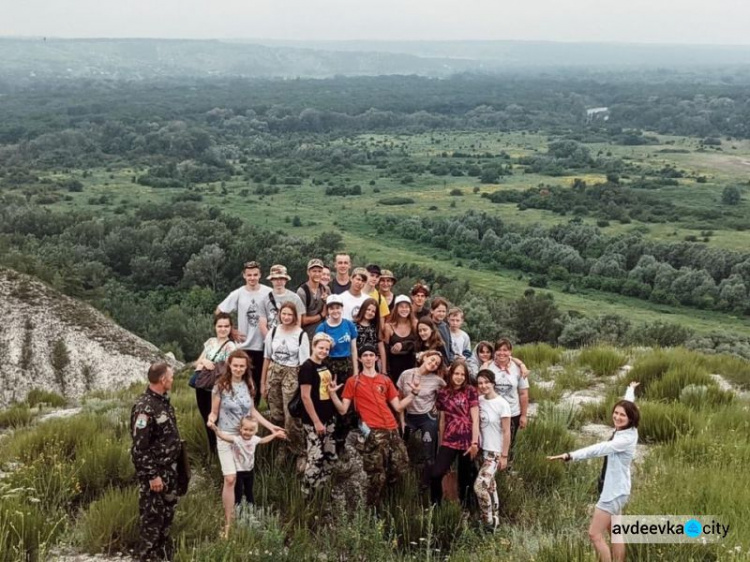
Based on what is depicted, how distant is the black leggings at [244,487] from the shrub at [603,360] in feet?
19.9

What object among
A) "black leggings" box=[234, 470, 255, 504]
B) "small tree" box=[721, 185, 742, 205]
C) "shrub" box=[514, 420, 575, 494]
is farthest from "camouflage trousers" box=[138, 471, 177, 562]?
"small tree" box=[721, 185, 742, 205]

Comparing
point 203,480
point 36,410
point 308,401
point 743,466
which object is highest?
point 308,401

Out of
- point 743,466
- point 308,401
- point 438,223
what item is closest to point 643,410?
point 743,466

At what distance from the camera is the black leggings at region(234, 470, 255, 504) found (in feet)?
18.1

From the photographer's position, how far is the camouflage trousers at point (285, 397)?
6.12m

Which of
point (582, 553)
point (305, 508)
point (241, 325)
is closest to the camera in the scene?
point (582, 553)

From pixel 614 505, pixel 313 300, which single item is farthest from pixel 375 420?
pixel 614 505

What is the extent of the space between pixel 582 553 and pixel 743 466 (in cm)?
246

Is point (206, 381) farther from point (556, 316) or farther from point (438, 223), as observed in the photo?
point (438, 223)

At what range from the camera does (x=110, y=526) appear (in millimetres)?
4996

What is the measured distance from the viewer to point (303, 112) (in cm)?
16475

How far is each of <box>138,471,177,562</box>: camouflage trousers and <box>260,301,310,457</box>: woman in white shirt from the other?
1.46 metres

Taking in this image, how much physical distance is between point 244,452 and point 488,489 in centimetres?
196

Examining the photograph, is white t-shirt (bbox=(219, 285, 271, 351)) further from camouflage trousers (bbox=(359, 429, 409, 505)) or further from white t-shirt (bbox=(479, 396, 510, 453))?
white t-shirt (bbox=(479, 396, 510, 453))
